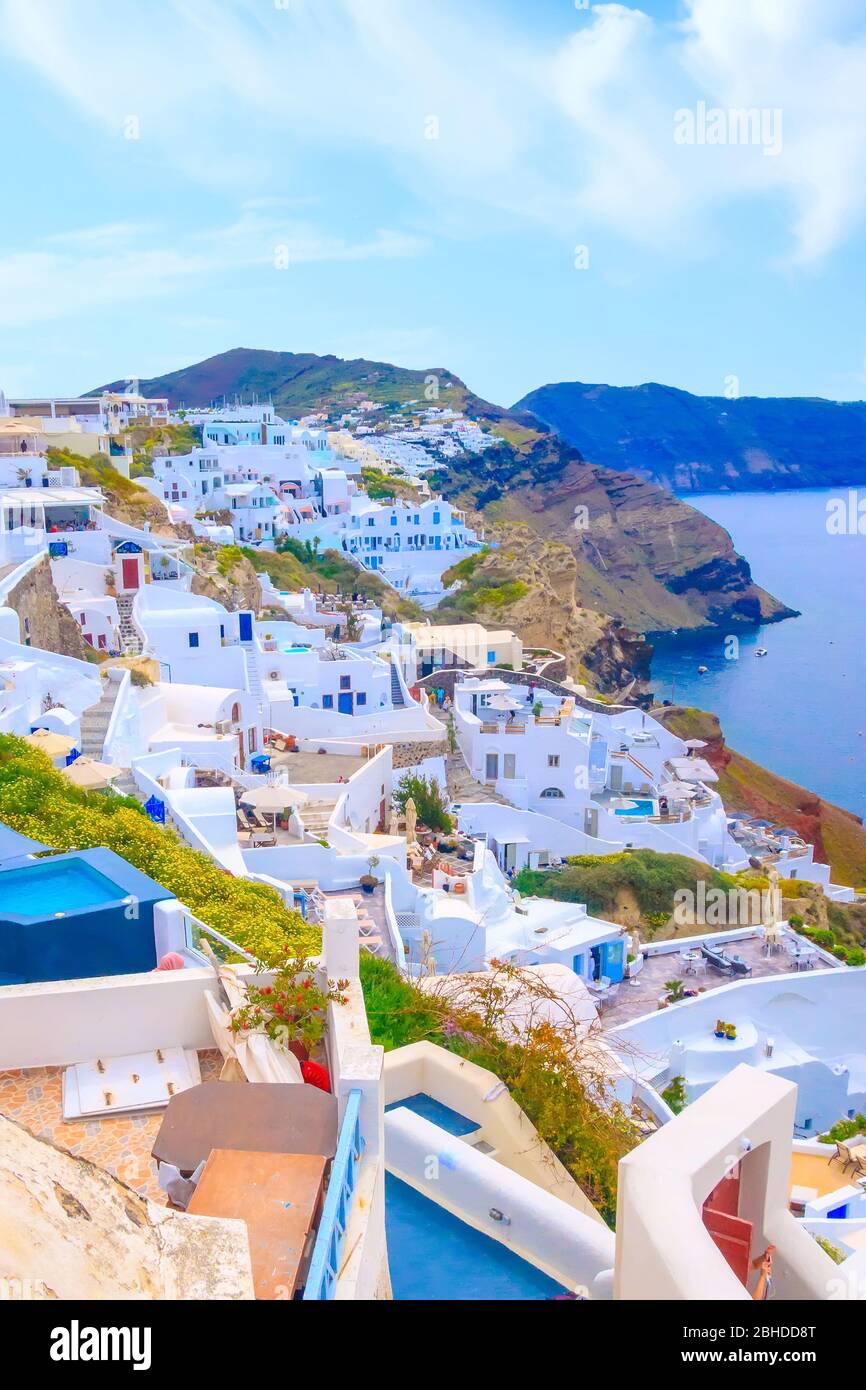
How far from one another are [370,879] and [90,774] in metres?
4.21

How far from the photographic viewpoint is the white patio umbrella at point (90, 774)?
50.0 ft

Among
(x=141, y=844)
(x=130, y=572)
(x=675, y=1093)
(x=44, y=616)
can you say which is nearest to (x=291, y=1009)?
(x=141, y=844)

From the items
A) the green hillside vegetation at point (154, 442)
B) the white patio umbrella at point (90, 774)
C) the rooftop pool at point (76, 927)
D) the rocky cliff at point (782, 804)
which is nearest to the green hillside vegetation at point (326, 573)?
the green hillside vegetation at point (154, 442)

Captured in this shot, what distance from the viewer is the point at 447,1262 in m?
5.52

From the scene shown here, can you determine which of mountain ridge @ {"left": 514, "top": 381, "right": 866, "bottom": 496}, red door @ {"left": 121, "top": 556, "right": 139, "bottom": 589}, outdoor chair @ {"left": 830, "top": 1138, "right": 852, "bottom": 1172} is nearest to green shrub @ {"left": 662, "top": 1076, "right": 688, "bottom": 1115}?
outdoor chair @ {"left": 830, "top": 1138, "right": 852, "bottom": 1172}

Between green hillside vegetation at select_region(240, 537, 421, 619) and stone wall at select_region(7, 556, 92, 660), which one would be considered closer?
stone wall at select_region(7, 556, 92, 660)

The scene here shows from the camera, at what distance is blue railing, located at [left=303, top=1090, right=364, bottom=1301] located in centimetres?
375

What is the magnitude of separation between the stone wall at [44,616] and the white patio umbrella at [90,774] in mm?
6825

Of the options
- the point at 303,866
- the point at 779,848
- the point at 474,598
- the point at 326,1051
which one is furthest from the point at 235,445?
the point at 326,1051

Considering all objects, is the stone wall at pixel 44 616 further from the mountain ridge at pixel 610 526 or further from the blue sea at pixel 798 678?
the mountain ridge at pixel 610 526

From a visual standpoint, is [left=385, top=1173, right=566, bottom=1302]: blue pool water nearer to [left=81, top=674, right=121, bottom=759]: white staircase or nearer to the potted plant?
the potted plant

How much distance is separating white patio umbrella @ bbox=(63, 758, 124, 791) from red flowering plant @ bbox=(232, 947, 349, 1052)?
33.3ft

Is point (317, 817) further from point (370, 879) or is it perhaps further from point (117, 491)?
point (117, 491)

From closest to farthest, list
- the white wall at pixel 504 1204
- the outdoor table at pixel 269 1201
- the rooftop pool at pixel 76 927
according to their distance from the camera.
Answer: the outdoor table at pixel 269 1201
the white wall at pixel 504 1204
the rooftop pool at pixel 76 927
